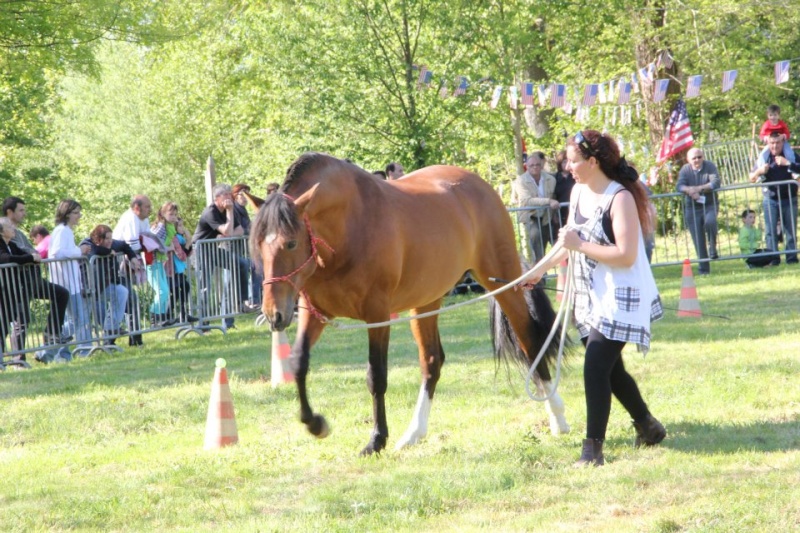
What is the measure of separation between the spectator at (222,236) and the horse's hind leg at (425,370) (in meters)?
6.84

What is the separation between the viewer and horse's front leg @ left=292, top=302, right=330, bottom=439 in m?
6.70

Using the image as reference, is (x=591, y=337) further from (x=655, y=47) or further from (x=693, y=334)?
(x=655, y=47)

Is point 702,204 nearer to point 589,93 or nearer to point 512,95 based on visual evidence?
point 589,93

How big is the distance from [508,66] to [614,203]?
17931 millimetres

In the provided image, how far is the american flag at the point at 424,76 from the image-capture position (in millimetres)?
20406

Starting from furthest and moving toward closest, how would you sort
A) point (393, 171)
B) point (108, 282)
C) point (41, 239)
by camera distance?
point (393, 171) < point (41, 239) < point (108, 282)

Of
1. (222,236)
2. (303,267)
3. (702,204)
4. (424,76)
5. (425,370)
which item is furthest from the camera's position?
(424,76)

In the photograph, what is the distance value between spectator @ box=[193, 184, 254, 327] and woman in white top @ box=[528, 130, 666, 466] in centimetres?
899

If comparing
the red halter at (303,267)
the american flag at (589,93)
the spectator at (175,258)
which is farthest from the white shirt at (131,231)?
the american flag at (589,93)

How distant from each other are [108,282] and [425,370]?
6803mm

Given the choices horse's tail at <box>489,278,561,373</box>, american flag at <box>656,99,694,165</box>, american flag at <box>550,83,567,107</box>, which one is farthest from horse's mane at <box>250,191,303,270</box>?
american flag at <box>656,99,694,165</box>

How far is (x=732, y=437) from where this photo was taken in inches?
253

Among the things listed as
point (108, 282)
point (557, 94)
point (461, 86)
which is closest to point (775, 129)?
point (557, 94)

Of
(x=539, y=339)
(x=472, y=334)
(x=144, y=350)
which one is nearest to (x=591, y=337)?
(x=539, y=339)
